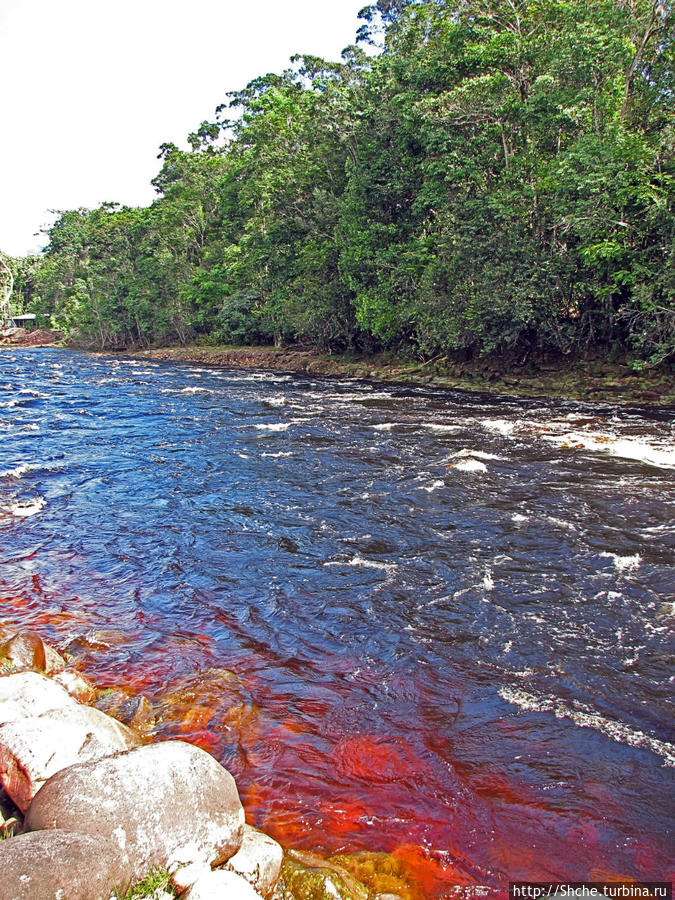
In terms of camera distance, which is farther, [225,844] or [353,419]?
[353,419]

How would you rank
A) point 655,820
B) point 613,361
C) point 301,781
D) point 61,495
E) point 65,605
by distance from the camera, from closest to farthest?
point 655,820
point 301,781
point 65,605
point 61,495
point 613,361

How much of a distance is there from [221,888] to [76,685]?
308 centimetres

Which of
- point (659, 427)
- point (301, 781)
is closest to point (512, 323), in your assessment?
point (659, 427)

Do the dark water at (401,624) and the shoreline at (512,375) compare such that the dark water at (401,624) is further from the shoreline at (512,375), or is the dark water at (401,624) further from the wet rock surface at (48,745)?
the shoreline at (512,375)

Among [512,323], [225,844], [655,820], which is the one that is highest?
[512,323]

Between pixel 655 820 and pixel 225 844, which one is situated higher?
pixel 225 844

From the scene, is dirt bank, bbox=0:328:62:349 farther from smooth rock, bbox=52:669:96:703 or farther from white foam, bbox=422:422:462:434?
smooth rock, bbox=52:669:96:703

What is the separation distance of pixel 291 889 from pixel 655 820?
2718 millimetres

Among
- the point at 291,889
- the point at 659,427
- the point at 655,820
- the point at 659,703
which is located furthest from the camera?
the point at 659,427

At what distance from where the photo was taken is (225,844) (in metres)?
3.57

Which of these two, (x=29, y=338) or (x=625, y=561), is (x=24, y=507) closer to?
(x=625, y=561)

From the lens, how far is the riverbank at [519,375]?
68.7 feet

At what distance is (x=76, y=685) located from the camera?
18.1 ft

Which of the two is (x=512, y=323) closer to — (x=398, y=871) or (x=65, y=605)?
(x=65, y=605)
